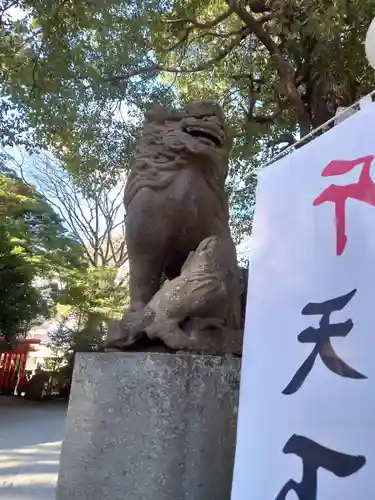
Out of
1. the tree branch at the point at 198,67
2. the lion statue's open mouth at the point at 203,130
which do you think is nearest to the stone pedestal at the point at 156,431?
the lion statue's open mouth at the point at 203,130

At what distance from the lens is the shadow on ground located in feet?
8.80

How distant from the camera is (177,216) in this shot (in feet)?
6.52

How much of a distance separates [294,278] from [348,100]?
17.1 feet

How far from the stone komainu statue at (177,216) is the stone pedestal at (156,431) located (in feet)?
0.60

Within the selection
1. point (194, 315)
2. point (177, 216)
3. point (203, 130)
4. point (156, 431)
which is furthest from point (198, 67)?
point (156, 431)

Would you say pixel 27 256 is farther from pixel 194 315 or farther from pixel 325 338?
pixel 325 338

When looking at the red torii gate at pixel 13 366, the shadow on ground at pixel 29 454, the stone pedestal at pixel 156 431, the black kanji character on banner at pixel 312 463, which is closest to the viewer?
the black kanji character on banner at pixel 312 463

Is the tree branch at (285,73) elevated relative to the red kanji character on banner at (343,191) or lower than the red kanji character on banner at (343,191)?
elevated

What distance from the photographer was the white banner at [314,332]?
81 cm

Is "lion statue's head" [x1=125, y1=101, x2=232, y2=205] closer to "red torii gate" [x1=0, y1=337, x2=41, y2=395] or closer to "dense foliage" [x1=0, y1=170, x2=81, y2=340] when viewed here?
"dense foliage" [x1=0, y1=170, x2=81, y2=340]

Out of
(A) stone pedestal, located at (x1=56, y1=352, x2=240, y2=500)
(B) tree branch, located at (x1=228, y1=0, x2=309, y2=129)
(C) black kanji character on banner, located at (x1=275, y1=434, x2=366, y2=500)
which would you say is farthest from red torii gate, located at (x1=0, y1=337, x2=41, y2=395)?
(C) black kanji character on banner, located at (x1=275, y1=434, x2=366, y2=500)

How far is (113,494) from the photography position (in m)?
1.48

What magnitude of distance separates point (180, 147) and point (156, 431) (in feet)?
3.46

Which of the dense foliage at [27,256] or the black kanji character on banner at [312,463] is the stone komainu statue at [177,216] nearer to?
the black kanji character on banner at [312,463]
